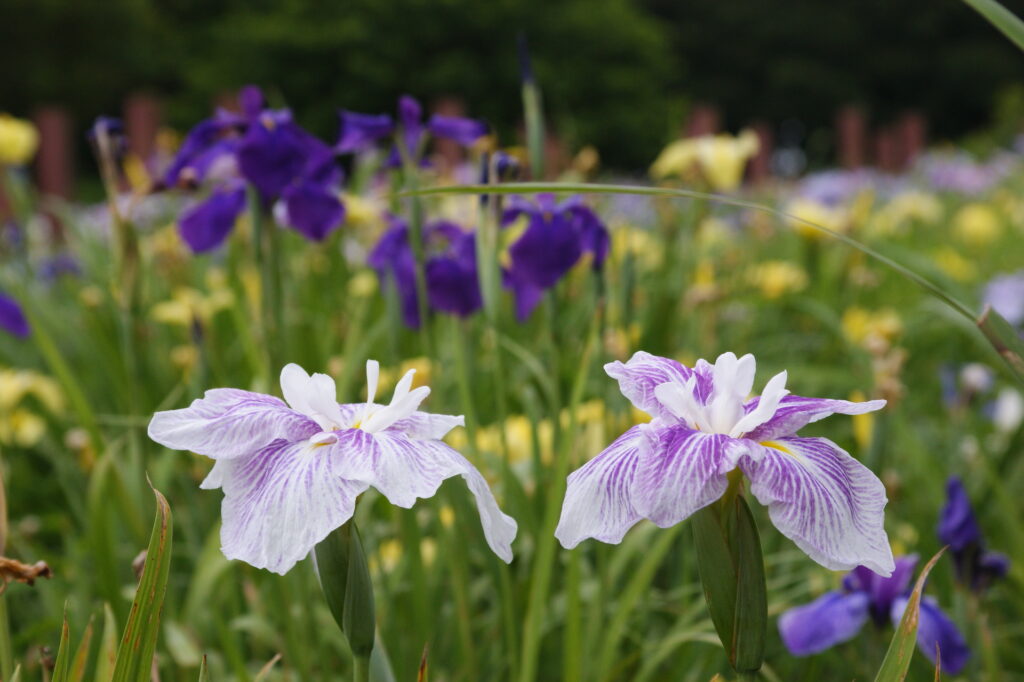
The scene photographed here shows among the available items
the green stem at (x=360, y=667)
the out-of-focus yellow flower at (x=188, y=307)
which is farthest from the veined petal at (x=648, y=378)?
the out-of-focus yellow flower at (x=188, y=307)

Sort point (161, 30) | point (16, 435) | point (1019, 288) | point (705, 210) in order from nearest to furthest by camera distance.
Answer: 1. point (16, 435)
2. point (705, 210)
3. point (1019, 288)
4. point (161, 30)

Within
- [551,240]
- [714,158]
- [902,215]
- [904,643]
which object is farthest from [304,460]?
[902,215]

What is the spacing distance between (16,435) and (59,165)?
4443 millimetres

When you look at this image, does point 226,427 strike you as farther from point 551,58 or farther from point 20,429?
point 551,58

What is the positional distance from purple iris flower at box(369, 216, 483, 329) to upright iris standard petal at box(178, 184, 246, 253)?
214 mm

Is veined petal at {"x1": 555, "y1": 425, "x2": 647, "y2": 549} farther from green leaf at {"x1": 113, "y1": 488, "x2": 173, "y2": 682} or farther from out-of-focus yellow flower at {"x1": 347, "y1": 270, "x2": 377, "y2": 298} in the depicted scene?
out-of-focus yellow flower at {"x1": 347, "y1": 270, "x2": 377, "y2": 298}

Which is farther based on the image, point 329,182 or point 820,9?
point 820,9

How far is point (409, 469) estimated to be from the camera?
0.60 metres

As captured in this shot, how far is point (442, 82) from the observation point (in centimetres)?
1470

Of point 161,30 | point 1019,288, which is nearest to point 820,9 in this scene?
point 161,30

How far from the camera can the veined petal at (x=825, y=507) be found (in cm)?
56

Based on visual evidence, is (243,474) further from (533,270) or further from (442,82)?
(442,82)

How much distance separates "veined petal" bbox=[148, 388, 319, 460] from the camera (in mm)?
610

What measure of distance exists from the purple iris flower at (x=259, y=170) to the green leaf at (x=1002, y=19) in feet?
2.78
